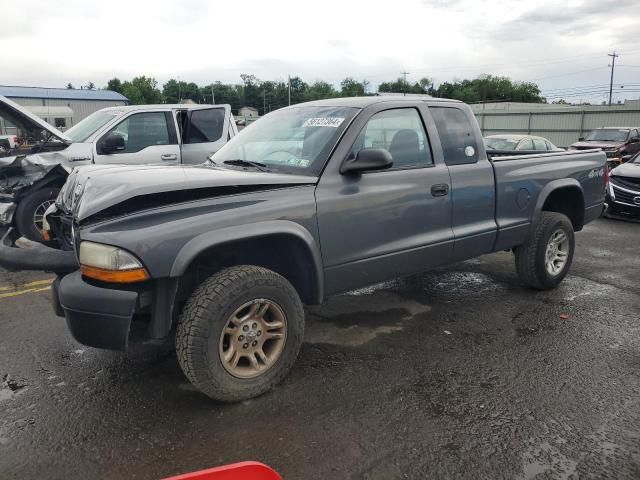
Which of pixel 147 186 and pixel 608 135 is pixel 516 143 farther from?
pixel 147 186

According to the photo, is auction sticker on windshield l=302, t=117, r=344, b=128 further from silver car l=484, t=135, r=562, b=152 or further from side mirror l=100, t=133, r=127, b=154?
silver car l=484, t=135, r=562, b=152

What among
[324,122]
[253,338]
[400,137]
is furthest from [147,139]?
[253,338]

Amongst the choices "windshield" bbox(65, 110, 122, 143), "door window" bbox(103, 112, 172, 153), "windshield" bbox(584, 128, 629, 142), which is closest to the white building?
"windshield" bbox(584, 128, 629, 142)

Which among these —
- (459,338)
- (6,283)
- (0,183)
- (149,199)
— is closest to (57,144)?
(0,183)

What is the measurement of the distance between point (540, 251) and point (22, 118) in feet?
20.4

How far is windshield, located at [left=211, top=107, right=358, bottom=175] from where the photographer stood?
3.60 metres

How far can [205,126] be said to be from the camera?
8320 millimetres

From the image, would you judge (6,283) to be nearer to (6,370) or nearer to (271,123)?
(6,370)

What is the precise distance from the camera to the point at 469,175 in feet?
14.1

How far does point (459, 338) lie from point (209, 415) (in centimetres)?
213

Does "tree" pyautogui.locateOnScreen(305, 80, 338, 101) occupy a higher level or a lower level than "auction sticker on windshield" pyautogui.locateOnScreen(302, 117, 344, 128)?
higher

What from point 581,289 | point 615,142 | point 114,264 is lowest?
point 581,289

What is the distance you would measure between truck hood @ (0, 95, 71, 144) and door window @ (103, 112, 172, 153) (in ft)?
3.61

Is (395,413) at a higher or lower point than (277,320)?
lower
